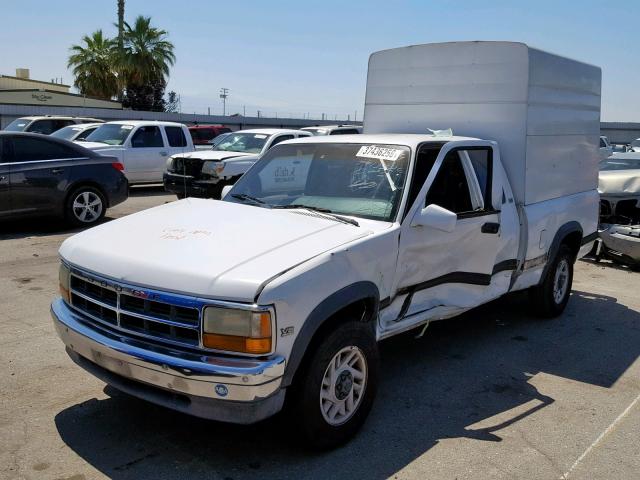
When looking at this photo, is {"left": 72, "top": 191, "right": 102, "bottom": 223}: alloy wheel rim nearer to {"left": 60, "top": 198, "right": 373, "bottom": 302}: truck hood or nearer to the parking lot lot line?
{"left": 60, "top": 198, "right": 373, "bottom": 302}: truck hood

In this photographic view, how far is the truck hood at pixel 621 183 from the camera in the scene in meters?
9.98

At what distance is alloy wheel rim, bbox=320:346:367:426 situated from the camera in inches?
140

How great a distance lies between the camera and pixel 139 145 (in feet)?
50.9

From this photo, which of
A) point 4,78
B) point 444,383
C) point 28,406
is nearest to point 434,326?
point 444,383

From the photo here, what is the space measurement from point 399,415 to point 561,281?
3.26m

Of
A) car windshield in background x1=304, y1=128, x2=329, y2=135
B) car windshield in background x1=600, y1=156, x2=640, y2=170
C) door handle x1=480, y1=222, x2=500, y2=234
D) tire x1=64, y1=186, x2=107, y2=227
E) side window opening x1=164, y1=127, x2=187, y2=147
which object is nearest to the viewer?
door handle x1=480, y1=222, x2=500, y2=234

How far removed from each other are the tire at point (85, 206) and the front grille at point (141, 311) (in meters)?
6.98

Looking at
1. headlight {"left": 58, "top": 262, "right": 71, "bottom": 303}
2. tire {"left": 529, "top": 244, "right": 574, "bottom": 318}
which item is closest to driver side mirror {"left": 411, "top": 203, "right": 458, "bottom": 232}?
headlight {"left": 58, "top": 262, "right": 71, "bottom": 303}

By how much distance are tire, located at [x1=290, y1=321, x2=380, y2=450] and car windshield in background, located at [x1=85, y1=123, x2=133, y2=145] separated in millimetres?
12893

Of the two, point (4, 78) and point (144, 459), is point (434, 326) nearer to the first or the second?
point (144, 459)

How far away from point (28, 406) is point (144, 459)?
42.3 inches

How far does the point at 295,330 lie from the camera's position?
326 cm

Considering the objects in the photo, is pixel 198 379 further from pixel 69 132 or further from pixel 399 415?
pixel 69 132

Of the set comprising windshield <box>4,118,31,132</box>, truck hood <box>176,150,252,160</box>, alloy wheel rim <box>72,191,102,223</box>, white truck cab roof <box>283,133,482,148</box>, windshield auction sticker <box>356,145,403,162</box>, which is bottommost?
alloy wheel rim <box>72,191,102,223</box>
